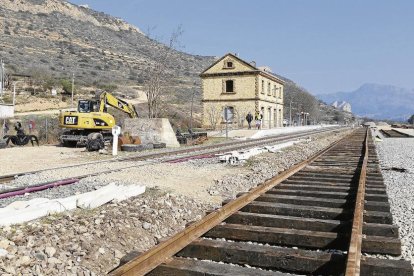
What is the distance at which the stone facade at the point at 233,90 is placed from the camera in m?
54.4

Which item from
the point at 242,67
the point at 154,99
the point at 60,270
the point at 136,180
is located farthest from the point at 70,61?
the point at 60,270

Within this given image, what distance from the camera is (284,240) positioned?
4.67 meters

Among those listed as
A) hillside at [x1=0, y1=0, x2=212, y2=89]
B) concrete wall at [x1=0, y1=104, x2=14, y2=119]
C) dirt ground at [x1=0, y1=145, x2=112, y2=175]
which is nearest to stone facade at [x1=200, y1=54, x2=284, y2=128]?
hillside at [x1=0, y1=0, x2=212, y2=89]

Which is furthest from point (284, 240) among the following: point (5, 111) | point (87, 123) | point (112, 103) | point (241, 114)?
point (241, 114)

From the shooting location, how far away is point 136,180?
10.2 m

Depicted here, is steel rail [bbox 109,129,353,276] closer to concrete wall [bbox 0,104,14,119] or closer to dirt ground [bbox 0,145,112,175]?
dirt ground [bbox 0,145,112,175]

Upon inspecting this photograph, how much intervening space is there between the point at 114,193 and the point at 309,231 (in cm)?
384

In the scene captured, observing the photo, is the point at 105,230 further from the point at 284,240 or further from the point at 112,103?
the point at 112,103

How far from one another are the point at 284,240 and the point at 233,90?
51.4 m

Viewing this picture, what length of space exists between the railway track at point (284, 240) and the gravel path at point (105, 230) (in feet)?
3.34

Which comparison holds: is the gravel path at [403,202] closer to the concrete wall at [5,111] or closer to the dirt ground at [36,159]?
the dirt ground at [36,159]

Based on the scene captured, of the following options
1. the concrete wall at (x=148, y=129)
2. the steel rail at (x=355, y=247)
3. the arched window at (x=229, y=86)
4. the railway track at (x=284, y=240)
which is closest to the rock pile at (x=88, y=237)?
the railway track at (x=284, y=240)

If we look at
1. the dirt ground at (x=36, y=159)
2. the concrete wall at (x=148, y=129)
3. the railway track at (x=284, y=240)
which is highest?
the concrete wall at (x=148, y=129)

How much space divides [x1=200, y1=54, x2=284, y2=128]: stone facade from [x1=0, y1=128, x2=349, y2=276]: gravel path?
43.9 meters
